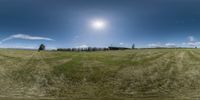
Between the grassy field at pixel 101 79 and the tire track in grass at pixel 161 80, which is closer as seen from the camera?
the grassy field at pixel 101 79

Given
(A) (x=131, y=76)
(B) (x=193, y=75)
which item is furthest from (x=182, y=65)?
(A) (x=131, y=76)

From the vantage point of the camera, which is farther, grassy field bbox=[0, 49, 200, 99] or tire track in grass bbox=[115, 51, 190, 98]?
tire track in grass bbox=[115, 51, 190, 98]

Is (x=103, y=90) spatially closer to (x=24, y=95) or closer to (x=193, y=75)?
(x=24, y=95)

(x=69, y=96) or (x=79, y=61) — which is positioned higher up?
(x=79, y=61)

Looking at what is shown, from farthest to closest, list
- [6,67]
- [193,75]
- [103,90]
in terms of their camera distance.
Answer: [6,67]
[193,75]
[103,90]

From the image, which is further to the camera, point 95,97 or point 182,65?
point 182,65

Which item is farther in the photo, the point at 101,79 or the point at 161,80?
the point at 101,79

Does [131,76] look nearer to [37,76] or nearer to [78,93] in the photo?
[78,93]

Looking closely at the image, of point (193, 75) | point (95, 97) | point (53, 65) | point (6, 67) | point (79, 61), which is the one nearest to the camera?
point (95, 97)
